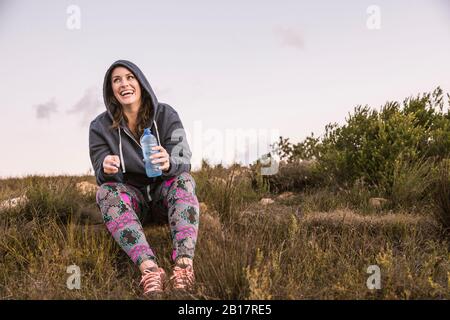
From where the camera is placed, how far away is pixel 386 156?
20.0ft

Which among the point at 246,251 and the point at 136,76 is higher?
the point at 136,76

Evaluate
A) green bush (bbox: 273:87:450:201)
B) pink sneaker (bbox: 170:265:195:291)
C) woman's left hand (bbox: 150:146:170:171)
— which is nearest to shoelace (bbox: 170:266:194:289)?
pink sneaker (bbox: 170:265:195:291)

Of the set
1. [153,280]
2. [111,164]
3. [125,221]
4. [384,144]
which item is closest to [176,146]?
[111,164]

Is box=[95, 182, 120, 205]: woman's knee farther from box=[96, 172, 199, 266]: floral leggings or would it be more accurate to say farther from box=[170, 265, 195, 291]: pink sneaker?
box=[170, 265, 195, 291]: pink sneaker

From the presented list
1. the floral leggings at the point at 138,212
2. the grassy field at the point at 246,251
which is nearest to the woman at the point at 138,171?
the floral leggings at the point at 138,212

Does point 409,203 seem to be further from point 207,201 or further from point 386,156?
point 207,201

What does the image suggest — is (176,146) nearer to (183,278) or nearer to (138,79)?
(138,79)

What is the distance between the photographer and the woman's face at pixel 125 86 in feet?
12.4

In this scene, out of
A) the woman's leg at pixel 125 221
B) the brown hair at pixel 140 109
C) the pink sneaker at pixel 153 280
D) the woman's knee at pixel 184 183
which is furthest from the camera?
the brown hair at pixel 140 109

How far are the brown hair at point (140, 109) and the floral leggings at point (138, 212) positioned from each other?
50cm

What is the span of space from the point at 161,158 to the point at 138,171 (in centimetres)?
36

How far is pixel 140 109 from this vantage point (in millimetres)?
3928

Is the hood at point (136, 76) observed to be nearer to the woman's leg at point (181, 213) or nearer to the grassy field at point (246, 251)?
the woman's leg at point (181, 213)
